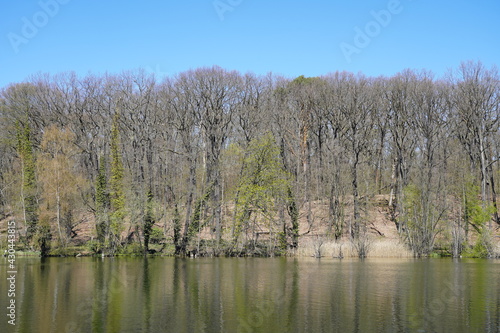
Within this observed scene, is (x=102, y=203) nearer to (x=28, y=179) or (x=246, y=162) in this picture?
(x=28, y=179)

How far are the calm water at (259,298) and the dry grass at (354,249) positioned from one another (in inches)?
243

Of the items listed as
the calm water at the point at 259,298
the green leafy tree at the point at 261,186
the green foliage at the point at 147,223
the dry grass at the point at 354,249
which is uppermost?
the green leafy tree at the point at 261,186

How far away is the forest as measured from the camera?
5338 cm

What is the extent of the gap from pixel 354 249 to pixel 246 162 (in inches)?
550

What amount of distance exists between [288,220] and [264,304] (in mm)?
33609

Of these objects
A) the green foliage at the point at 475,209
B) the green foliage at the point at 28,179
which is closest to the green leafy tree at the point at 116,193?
the green foliage at the point at 28,179

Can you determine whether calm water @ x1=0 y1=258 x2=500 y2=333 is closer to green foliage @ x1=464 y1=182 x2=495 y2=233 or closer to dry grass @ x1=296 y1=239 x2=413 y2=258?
dry grass @ x1=296 y1=239 x2=413 y2=258

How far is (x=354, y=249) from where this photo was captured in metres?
49.9

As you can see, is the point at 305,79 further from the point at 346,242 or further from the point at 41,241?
the point at 41,241

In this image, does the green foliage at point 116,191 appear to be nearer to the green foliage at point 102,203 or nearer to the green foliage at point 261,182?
the green foliage at point 102,203

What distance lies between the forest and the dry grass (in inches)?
35.9

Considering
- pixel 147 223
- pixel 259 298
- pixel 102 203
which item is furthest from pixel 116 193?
pixel 259 298

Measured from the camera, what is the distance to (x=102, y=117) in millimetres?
61938

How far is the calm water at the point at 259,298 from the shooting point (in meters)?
21.2
